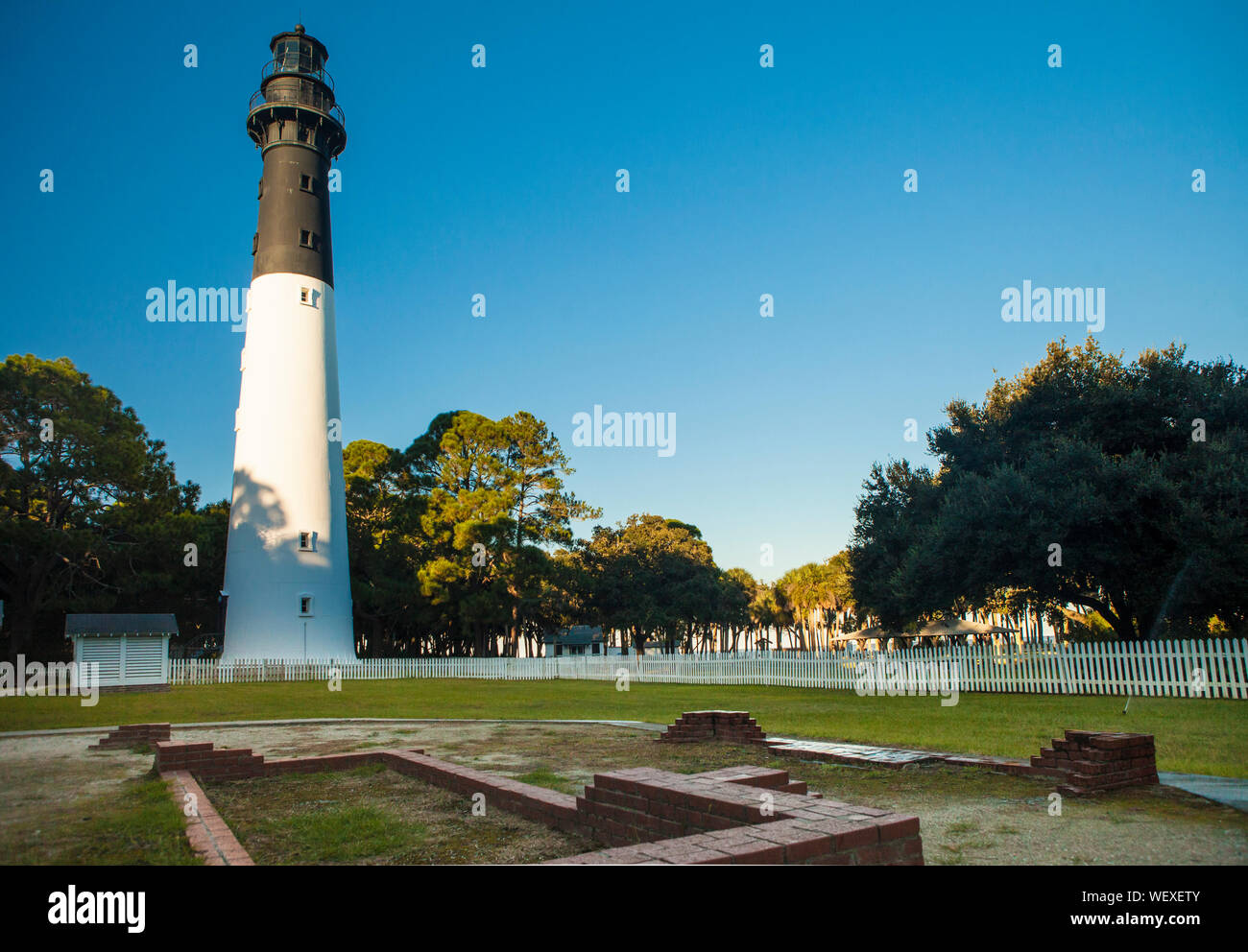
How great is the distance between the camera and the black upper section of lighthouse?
105 ft

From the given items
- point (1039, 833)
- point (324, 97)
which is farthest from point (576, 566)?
point (1039, 833)

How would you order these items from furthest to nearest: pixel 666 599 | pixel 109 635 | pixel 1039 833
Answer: pixel 666 599
pixel 109 635
pixel 1039 833

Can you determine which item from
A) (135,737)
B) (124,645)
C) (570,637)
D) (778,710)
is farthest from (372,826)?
(570,637)

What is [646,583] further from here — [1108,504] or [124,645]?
[1108,504]

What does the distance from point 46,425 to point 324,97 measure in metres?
17.7

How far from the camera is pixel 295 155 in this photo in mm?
32812

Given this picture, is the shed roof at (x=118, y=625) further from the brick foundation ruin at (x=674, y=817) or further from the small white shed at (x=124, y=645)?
the brick foundation ruin at (x=674, y=817)

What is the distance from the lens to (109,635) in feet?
83.0

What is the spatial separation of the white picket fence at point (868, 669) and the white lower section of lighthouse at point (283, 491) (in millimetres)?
1529

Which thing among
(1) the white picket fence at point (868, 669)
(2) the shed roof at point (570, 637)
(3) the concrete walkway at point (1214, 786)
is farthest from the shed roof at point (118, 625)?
(2) the shed roof at point (570, 637)

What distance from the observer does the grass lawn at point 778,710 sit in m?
10.4

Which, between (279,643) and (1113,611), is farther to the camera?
(279,643)

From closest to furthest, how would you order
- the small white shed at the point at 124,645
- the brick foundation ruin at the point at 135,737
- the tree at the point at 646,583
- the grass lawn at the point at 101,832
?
the grass lawn at the point at 101,832
the brick foundation ruin at the point at 135,737
the small white shed at the point at 124,645
the tree at the point at 646,583

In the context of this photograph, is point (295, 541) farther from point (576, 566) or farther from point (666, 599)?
point (666, 599)
